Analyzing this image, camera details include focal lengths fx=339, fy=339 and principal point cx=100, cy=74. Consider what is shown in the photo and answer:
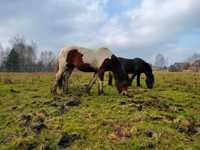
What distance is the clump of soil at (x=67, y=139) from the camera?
8427mm

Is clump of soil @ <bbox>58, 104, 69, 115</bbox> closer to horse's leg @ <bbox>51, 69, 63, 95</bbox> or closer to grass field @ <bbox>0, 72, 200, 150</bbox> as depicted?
grass field @ <bbox>0, 72, 200, 150</bbox>

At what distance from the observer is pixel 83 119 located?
10102mm

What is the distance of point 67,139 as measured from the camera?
866 centimetres

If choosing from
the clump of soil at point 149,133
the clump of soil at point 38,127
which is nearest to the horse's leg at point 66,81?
the clump of soil at point 38,127

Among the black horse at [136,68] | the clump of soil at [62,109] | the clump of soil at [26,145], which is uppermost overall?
the black horse at [136,68]

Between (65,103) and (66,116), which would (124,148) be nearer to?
(66,116)

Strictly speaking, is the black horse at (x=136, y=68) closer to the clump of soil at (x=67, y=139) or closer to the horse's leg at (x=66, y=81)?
the horse's leg at (x=66, y=81)

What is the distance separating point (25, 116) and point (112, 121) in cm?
279

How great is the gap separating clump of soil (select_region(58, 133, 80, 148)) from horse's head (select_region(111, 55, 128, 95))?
623 cm

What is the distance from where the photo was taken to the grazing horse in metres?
14.8

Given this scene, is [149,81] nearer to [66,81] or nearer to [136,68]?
[136,68]

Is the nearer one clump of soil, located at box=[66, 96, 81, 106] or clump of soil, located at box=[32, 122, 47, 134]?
clump of soil, located at box=[32, 122, 47, 134]

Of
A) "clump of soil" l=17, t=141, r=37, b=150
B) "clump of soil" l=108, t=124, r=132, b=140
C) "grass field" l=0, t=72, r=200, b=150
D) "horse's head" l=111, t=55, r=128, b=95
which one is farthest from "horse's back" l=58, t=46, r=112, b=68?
"clump of soil" l=17, t=141, r=37, b=150

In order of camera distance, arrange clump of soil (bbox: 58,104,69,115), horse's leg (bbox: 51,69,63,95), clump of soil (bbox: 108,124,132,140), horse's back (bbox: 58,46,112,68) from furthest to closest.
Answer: horse's leg (bbox: 51,69,63,95)
horse's back (bbox: 58,46,112,68)
clump of soil (bbox: 58,104,69,115)
clump of soil (bbox: 108,124,132,140)
